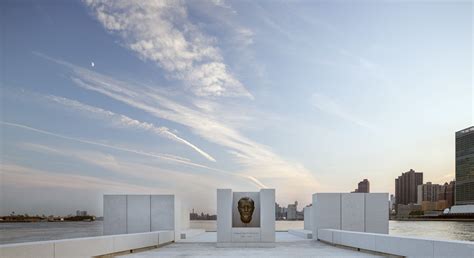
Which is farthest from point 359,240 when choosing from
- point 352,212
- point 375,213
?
point 375,213

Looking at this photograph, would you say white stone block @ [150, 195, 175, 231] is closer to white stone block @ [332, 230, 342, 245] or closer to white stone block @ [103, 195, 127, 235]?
white stone block @ [103, 195, 127, 235]

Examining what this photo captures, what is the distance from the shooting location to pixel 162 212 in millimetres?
25328

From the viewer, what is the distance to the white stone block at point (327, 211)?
2500 centimetres

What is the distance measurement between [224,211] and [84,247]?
904 cm

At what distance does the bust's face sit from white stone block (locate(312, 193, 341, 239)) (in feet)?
15.3

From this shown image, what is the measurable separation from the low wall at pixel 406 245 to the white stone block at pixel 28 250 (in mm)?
9897

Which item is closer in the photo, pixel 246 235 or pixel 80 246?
pixel 80 246

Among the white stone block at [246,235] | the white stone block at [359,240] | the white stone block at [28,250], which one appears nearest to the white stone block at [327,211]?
the white stone block at [246,235]

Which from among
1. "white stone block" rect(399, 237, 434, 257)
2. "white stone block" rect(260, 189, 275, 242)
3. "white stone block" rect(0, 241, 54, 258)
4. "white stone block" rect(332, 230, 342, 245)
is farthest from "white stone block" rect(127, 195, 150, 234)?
"white stone block" rect(399, 237, 434, 257)

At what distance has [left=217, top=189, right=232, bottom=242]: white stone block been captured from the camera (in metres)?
21.0

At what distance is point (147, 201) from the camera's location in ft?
83.5

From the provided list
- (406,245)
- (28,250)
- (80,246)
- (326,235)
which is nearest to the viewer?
(28,250)

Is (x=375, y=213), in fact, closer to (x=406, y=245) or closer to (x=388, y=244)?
(x=388, y=244)

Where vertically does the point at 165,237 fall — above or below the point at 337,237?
below
